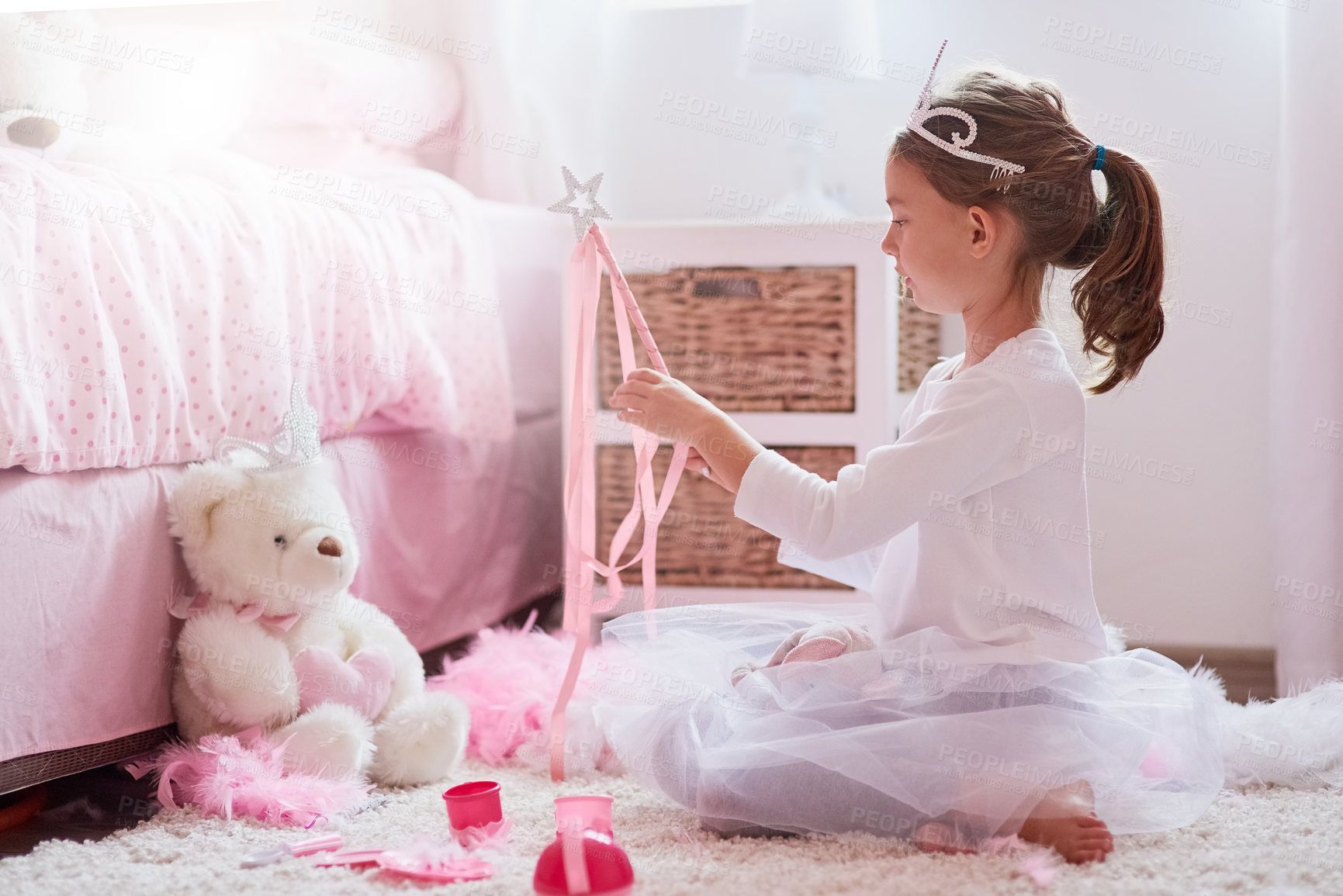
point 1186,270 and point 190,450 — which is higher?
point 1186,270

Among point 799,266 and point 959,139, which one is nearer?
point 959,139

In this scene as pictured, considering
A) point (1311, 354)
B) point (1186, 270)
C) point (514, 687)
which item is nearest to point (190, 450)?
point (514, 687)

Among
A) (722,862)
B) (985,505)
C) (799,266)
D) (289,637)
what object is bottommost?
(722,862)

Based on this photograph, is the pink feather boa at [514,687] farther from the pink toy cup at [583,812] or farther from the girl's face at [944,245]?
the girl's face at [944,245]

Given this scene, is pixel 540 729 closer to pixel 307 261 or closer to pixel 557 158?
pixel 307 261

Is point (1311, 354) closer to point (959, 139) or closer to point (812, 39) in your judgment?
point (959, 139)

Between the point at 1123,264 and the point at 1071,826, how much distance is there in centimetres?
47

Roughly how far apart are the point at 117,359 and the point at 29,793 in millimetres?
392

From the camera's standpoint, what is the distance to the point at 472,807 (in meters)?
0.90

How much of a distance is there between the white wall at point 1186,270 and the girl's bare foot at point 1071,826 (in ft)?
3.34

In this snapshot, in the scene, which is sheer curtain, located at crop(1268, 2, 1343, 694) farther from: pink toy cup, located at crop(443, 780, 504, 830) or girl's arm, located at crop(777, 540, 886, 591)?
pink toy cup, located at crop(443, 780, 504, 830)

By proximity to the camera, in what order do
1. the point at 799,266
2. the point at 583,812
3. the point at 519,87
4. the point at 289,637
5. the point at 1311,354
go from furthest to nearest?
1. the point at 519,87
2. the point at 799,266
3. the point at 1311,354
4. the point at 289,637
5. the point at 583,812

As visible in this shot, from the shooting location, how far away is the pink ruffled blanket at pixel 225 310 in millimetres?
936

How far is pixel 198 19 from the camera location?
209 cm
